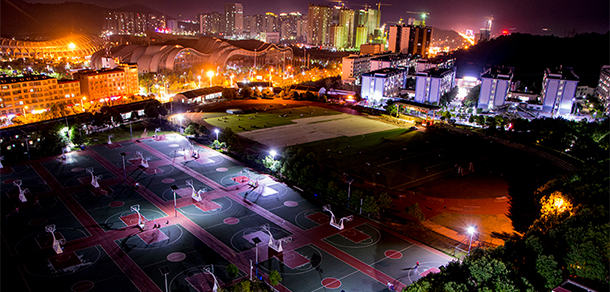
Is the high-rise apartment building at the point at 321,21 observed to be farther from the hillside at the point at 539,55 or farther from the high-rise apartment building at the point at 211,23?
the hillside at the point at 539,55

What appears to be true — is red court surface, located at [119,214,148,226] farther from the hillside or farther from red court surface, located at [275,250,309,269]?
the hillside

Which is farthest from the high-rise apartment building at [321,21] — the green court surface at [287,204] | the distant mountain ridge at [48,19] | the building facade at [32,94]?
the green court surface at [287,204]

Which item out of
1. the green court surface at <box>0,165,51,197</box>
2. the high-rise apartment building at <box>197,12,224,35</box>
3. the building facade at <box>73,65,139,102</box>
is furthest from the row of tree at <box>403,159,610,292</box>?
the high-rise apartment building at <box>197,12,224,35</box>

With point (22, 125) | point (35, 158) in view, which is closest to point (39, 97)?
point (22, 125)

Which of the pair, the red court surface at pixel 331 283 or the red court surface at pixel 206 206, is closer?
the red court surface at pixel 331 283

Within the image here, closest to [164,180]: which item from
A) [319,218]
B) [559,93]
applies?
[319,218]

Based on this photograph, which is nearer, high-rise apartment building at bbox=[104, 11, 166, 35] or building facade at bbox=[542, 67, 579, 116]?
building facade at bbox=[542, 67, 579, 116]
